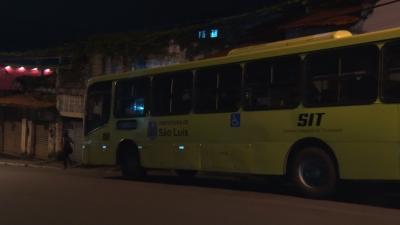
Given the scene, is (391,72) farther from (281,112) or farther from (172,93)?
(172,93)

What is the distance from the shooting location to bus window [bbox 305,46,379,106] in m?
11.5

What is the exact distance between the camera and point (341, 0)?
77.3 ft

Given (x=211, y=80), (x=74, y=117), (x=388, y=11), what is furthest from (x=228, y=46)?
(x=211, y=80)

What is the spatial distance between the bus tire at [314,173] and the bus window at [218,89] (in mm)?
2200

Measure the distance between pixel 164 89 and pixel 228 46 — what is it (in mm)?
11180

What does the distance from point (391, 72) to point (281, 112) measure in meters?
2.60

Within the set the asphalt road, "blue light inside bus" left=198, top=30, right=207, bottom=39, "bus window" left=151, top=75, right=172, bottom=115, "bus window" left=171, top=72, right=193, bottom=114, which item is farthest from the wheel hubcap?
"blue light inside bus" left=198, top=30, right=207, bottom=39

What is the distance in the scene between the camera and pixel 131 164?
17.9 metres

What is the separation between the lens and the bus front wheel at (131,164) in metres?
17.7

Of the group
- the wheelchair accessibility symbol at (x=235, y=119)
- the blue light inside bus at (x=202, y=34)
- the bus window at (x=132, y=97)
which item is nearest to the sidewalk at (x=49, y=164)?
the bus window at (x=132, y=97)

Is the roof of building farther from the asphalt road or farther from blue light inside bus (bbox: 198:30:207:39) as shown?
the asphalt road

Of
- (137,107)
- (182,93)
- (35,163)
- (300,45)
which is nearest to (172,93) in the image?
(182,93)

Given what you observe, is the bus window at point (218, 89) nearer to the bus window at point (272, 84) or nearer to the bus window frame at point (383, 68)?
the bus window at point (272, 84)

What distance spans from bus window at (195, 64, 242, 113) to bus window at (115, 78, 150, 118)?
2376mm
